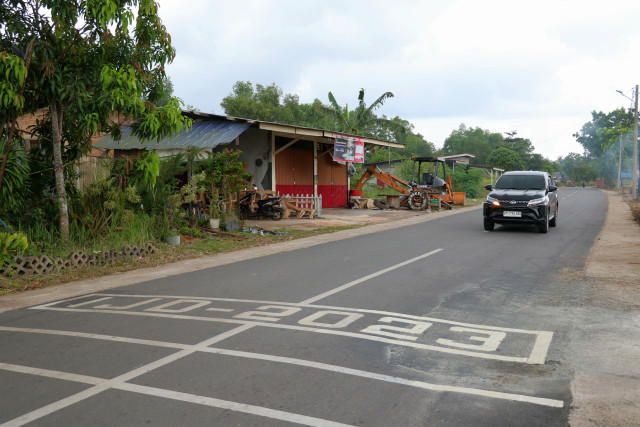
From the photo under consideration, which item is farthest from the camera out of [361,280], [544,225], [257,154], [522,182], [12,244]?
[257,154]

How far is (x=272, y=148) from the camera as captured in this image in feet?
71.2

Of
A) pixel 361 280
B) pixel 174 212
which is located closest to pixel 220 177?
pixel 174 212

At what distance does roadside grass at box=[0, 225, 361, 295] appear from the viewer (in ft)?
27.9

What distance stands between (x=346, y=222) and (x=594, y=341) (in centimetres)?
1455

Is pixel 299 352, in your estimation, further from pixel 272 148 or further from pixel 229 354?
pixel 272 148

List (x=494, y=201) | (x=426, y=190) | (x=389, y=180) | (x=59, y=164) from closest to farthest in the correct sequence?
1. (x=59, y=164)
2. (x=494, y=201)
3. (x=426, y=190)
4. (x=389, y=180)

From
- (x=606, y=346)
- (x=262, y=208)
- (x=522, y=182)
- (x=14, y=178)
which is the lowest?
(x=606, y=346)

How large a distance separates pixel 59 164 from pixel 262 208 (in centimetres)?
1000

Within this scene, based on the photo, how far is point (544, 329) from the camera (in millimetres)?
5633

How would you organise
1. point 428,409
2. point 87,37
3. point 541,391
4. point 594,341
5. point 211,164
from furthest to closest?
1. point 211,164
2. point 87,37
3. point 594,341
4. point 541,391
5. point 428,409

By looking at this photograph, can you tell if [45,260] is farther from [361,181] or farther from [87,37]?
[361,181]

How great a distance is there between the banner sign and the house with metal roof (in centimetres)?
17

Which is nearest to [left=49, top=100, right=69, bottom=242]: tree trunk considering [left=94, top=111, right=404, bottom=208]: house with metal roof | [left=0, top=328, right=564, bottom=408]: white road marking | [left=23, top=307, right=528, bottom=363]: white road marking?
[left=23, top=307, right=528, bottom=363]: white road marking

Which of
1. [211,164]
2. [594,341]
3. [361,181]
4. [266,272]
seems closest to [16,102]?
[266,272]
